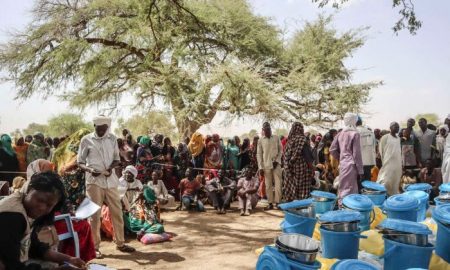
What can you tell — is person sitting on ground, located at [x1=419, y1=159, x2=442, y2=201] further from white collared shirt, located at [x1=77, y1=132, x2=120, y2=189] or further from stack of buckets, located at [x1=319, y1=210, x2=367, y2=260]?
white collared shirt, located at [x1=77, y1=132, x2=120, y2=189]

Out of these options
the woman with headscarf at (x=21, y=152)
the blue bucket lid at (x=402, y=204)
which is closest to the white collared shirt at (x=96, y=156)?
the blue bucket lid at (x=402, y=204)

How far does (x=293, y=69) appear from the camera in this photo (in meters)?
17.7

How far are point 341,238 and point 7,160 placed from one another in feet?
24.5

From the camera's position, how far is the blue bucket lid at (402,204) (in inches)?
160

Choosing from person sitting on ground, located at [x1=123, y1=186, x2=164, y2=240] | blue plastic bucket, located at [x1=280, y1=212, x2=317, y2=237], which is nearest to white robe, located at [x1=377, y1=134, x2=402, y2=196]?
blue plastic bucket, located at [x1=280, y1=212, x2=317, y2=237]

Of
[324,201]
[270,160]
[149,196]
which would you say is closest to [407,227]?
[324,201]

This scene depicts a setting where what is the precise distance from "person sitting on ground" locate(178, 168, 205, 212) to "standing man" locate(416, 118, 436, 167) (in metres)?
4.61

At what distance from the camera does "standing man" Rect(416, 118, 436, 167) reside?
8.30m

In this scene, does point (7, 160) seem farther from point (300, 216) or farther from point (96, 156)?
point (300, 216)

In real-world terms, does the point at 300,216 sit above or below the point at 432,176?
below

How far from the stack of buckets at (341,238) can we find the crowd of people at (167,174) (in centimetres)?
199

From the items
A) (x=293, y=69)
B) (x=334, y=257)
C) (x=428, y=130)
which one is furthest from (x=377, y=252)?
(x=293, y=69)

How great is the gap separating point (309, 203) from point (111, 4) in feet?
48.0

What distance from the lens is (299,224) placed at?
396 cm
